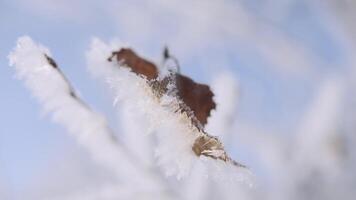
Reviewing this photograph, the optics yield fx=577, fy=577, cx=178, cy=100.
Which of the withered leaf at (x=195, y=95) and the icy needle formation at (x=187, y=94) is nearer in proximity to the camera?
the icy needle formation at (x=187, y=94)

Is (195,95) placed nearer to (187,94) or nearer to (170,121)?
(187,94)

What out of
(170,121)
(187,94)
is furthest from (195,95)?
(170,121)

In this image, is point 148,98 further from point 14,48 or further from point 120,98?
point 14,48

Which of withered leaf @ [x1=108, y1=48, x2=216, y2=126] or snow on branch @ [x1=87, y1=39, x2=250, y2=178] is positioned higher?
withered leaf @ [x1=108, y1=48, x2=216, y2=126]

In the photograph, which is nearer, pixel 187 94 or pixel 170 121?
pixel 170 121

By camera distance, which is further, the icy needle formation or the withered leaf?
the withered leaf

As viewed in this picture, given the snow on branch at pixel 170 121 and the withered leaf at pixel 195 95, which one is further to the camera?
the withered leaf at pixel 195 95

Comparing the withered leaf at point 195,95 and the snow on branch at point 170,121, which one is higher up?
the withered leaf at point 195,95

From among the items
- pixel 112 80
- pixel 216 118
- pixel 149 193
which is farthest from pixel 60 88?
pixel 216 118
